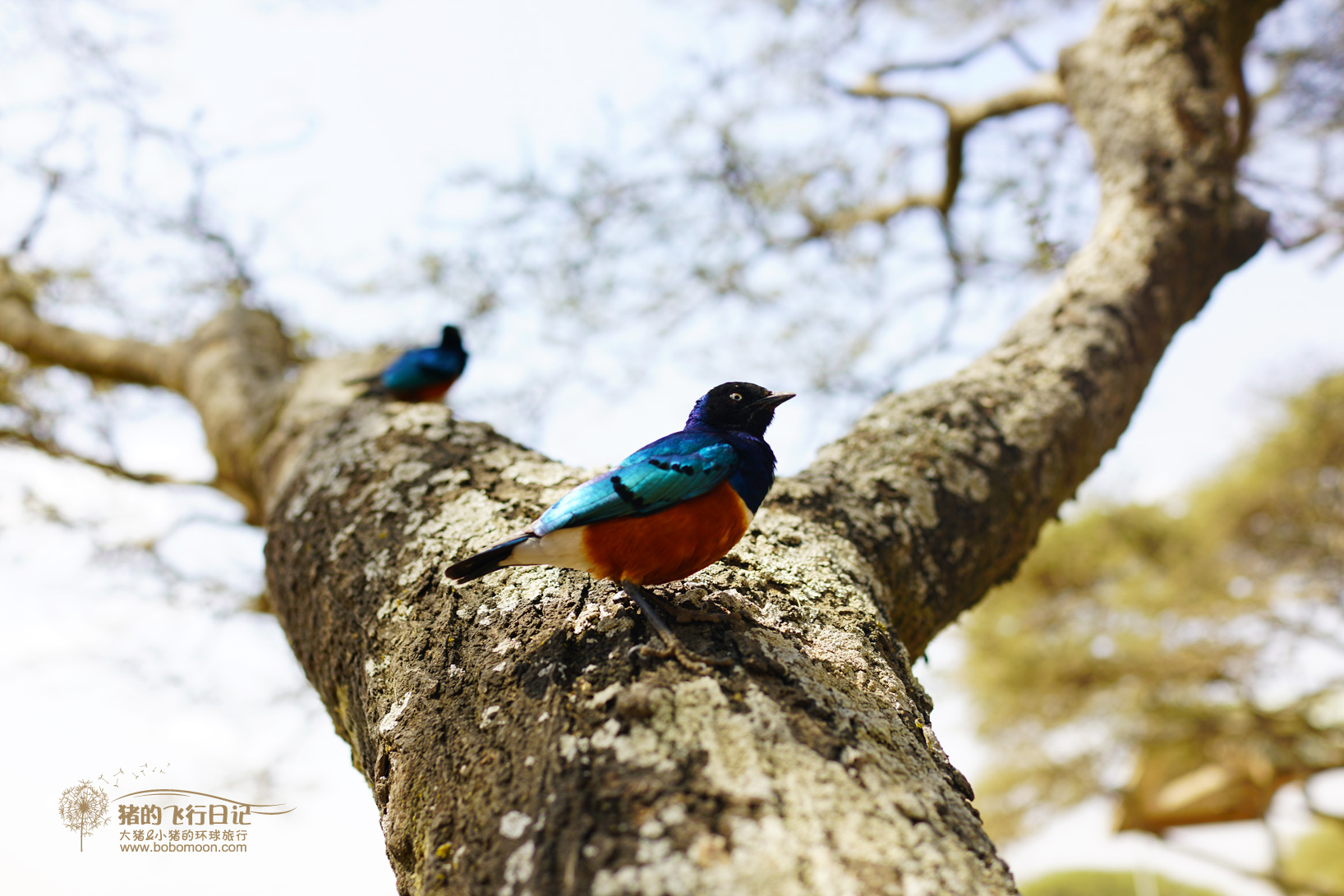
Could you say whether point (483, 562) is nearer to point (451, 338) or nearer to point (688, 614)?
point (688, 614)

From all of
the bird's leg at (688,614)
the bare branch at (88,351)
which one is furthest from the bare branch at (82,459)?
the bird's leg at (688,614)

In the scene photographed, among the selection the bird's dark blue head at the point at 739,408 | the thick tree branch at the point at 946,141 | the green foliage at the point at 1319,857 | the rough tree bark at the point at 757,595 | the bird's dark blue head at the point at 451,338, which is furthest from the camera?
the green foliage at the point at 1319,857

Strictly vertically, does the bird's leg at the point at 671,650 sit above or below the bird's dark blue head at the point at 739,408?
below

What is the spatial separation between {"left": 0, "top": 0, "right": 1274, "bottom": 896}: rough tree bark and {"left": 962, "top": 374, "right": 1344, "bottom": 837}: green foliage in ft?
30.2

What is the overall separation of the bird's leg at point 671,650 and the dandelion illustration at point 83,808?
205cm

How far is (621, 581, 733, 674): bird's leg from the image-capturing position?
Result: 4.41 ft

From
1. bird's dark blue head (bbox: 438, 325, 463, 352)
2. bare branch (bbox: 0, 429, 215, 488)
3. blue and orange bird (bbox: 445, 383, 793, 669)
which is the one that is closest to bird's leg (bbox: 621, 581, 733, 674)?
blue and orange bird (bbox: 445, 383, 793, 669)

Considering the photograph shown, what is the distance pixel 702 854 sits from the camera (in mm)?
1001

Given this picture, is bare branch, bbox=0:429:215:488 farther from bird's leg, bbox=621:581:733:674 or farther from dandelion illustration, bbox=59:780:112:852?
bird's leg, bbox=621:581:733:674

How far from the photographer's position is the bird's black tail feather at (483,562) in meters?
1.55

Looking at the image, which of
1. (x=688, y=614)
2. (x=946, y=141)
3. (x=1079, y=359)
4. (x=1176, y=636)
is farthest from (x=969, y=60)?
(x=1176, y=636)

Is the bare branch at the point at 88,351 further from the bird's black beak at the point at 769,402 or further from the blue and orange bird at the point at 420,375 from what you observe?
the bird's black beak at the point at 769,402

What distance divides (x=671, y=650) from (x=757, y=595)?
36 centimetres

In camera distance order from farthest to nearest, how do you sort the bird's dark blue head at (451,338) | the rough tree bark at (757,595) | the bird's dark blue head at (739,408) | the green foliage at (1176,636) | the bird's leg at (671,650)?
the green foliage at (1176,636) < the bird's dark blue head at (451,338) < the bird's dark blue head at (739,408) < the bird's leg at (671,650) < the rough tree bark at (757,595)
